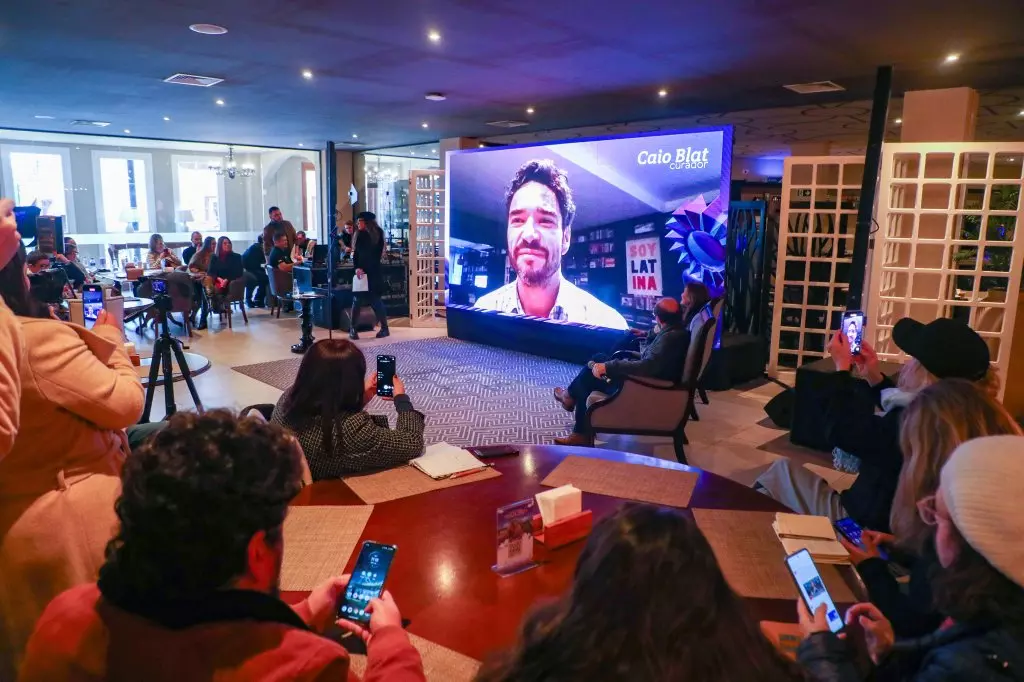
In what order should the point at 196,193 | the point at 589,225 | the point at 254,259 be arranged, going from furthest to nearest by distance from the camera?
the point at 196,193
the point at 254,259
the point at 589,225

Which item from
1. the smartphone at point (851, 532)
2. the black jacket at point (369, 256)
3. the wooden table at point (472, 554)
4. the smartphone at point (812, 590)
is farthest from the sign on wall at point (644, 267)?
the smartphone at point (812, 590)

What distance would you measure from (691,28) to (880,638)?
4.30 metres

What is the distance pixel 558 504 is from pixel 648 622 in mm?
1070

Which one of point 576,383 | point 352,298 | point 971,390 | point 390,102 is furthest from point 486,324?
point 971,390

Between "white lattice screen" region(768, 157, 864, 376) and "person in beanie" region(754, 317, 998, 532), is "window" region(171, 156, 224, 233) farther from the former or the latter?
"person in beanie" region(754, 317, 998, 532)

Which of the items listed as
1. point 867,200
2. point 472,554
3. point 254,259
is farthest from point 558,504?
point 254,259

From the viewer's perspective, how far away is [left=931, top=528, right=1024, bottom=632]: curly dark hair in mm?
1177

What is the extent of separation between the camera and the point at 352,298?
373 inches

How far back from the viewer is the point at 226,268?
990cm

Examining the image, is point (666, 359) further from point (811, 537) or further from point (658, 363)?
point (811, 537)

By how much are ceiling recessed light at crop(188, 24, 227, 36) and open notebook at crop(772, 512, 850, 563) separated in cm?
488

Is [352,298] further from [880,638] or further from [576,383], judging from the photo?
[880,638]

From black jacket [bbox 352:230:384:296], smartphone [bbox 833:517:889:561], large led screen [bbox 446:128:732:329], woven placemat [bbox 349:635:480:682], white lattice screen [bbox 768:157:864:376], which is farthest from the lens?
black jacket [bbox 352:230:384:296]

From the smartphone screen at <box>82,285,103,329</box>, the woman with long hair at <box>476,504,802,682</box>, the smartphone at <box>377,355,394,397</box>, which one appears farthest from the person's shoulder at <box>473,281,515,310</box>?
the woman with long hair at <box>476,504,802,682</box>
